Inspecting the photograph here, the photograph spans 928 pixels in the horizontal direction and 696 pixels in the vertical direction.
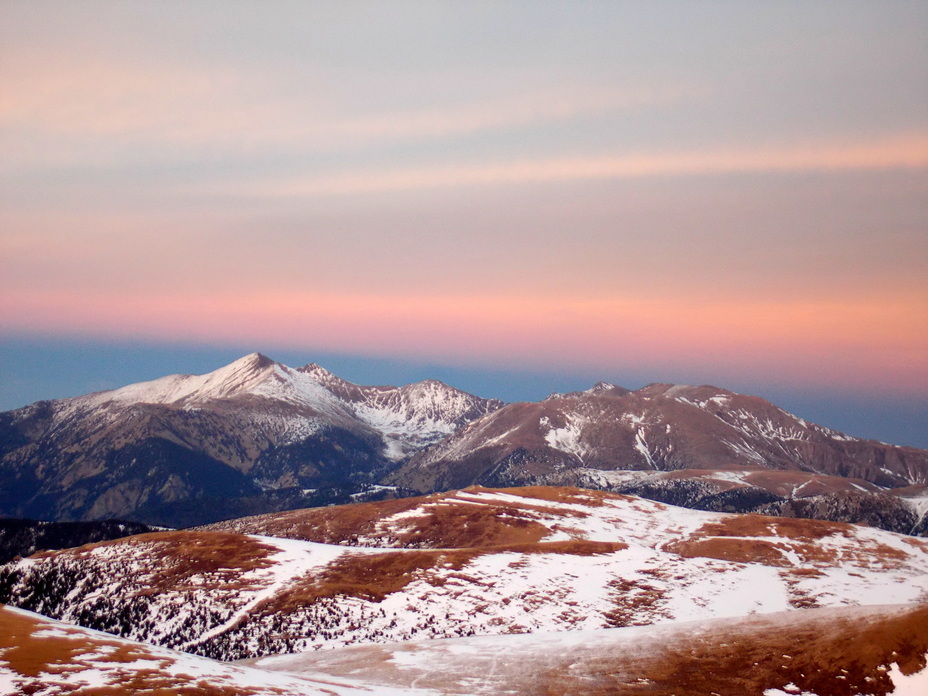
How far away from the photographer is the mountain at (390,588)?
98.7 m

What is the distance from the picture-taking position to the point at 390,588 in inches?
4382

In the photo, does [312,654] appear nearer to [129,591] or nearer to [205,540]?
[129,591]

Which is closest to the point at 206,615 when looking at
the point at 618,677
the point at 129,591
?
the point at 129,591

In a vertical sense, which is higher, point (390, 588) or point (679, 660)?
point (679, 660)

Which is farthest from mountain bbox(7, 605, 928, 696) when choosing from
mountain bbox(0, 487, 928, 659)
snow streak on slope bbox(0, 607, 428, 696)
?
mountain bbox(0, 487, 928, 659)

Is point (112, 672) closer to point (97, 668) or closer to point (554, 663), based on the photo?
point (97, 668)

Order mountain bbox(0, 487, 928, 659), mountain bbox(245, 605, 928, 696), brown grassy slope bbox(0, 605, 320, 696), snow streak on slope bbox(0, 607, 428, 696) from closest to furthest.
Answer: brown grassy slope bbox(0, 605, 320, 696)
snow streak on slope bbox(0, 607, 428, 696)
mountain bbox(245, 605, 928, 696)
mountain bbox(0, 487, 928, 659)

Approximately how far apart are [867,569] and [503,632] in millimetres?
90908

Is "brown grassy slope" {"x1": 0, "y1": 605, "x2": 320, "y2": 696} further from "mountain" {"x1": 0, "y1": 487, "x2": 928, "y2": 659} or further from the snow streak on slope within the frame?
"mountain" {"x1": 0, "y1": 487, "x2": 928, "y2": 659}

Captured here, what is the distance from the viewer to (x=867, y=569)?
143m

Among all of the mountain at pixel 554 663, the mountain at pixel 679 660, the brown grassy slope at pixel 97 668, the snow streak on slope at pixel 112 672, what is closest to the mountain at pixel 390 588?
the mountain at pixel 679 660

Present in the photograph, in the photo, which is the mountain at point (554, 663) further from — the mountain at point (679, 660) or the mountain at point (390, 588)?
the mountain at point (390, 588)

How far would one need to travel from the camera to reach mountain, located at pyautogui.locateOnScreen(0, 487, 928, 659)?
9869 centimetres

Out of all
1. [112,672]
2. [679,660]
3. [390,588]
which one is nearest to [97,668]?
[112,672]
